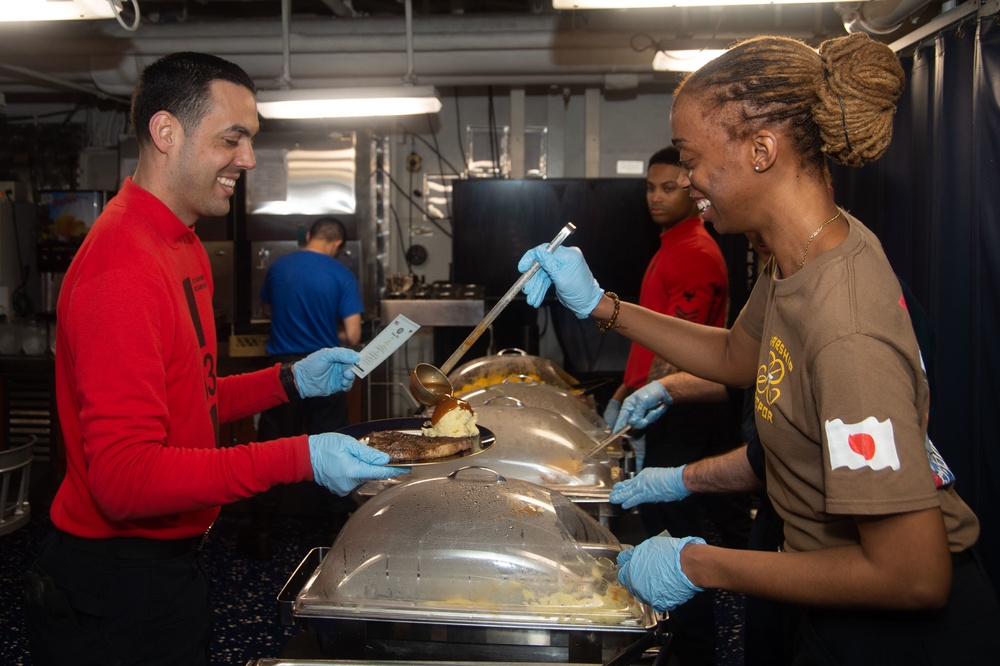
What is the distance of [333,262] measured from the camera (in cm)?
480

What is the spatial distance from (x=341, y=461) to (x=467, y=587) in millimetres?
334

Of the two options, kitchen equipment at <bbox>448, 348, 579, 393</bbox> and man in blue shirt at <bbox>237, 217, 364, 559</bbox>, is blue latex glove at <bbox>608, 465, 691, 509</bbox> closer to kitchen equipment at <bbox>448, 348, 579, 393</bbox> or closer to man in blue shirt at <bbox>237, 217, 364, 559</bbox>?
kitchen equipment at <bbox>448, 348, 579, 393</bbox>

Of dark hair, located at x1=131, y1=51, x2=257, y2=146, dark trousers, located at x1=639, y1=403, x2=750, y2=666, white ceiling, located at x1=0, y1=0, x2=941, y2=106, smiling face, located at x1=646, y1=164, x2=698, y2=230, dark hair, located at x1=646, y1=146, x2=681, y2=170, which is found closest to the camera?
dark hair, located at x1=131, y1=51, x2=257, y2=146

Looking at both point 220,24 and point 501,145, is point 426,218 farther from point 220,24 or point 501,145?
point 220,24

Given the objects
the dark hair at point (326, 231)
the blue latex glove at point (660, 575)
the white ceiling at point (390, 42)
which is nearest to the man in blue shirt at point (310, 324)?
the dark hair at point (326, 231)

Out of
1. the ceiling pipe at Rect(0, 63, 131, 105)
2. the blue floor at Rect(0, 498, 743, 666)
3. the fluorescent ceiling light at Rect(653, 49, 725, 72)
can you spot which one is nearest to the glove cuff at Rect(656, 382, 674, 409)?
the blue floor at Rect(0, 498, 743, 666)

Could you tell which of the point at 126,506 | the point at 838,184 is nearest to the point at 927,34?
the point at 838,184

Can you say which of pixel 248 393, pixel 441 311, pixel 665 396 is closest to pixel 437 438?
pixel 248 393

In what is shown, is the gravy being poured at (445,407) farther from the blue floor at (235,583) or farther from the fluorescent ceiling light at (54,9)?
the fluorescent ceiling light at (54,9)

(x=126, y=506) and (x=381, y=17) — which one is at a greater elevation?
(x=381, y=17)

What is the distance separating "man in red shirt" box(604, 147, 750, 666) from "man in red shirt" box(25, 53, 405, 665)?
1.68m

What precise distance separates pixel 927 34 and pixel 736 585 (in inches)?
84.1

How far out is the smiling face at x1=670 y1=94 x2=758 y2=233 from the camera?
133 centimetres

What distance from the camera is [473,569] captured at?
1550 mm
